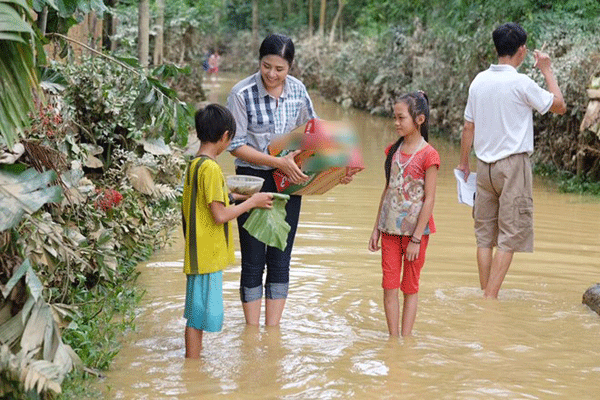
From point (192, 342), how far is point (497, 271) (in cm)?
257

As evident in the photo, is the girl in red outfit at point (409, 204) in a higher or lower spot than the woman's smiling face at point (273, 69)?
lower

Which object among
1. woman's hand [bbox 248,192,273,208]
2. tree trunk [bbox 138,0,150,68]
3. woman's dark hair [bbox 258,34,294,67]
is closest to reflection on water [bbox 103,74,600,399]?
woman's hand [bbox 248,192,273,208]

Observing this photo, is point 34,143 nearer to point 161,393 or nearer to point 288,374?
point 161,393

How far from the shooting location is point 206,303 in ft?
17.2

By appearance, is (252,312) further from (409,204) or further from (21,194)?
(21,194)

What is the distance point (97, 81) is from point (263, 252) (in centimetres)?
260

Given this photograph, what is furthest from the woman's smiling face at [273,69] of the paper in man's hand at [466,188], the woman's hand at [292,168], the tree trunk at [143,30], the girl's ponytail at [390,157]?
the tree trunk at [143,30]

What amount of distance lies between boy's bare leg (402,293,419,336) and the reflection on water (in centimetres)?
10

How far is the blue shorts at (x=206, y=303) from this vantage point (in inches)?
206

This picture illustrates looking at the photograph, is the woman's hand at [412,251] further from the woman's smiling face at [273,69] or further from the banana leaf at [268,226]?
the woman's smiling face at [273,69]

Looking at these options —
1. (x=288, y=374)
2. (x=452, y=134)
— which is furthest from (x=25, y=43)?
(x=452, y=134)

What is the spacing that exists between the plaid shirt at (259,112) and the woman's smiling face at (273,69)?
9cm

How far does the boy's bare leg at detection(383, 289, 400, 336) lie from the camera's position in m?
5.88

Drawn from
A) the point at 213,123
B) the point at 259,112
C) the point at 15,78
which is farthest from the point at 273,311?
the point at 15,78
